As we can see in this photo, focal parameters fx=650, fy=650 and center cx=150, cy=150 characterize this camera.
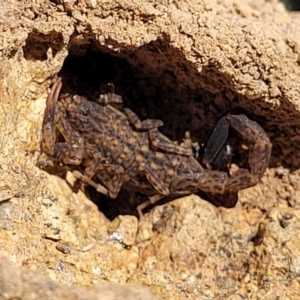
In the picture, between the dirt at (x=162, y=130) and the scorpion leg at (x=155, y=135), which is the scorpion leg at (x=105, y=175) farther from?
the scorpion leg at (x=155, y=135)

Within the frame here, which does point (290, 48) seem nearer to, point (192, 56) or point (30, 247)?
point (192, 56)

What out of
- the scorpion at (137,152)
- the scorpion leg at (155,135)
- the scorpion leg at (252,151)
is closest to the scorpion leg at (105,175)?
the scorpion at (137,152)

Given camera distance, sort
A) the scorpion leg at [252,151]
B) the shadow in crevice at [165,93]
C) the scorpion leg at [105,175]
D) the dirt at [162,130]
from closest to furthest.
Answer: the dirt at [162,130], the shadow in crevice at [165,93], the scorpion leg at [252,151], the scorpion leg at [105,175]

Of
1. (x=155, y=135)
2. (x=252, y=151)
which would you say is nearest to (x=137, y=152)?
(x=155, y=135)

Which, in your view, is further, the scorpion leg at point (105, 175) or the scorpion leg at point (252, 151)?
the scorpion leg at point (105, 175)

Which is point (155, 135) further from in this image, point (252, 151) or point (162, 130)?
point (252, 151)

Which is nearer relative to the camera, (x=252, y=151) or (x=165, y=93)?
(x=252, y=151)
